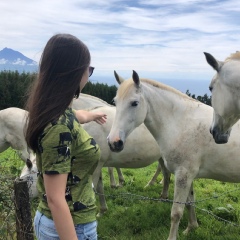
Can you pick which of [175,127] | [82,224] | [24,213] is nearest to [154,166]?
[175,127]

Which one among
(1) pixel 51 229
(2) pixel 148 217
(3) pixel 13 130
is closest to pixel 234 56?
(1) pixel 51 229

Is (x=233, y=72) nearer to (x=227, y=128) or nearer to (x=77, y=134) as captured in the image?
(x=227, y=128)

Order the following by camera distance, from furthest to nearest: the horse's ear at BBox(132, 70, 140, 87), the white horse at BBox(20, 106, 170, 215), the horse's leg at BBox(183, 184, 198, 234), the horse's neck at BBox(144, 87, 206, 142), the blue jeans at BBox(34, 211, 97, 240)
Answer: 1. the white horse at BBox(20, 106, 170, 215)
2. the horse's leg at BBox(183, 184, 198, 234)
3. the horse's neck at BBox(144, 87, 206, 142)
4. the horse's ear at BBox(132, 70, 140, 87)
5. the blue jeans at BBox(34, 211, 97, 240)

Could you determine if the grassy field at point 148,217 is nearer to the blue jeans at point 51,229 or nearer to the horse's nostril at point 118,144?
the horse's nostril at point 118,144

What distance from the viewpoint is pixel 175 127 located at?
169 inches

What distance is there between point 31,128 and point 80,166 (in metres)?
0.35

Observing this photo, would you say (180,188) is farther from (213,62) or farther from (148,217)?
(213,62)

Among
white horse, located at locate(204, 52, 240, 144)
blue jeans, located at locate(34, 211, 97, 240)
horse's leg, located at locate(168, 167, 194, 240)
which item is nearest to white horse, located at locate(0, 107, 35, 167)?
horse's leg, located at locate(168, 167, 194, 240)

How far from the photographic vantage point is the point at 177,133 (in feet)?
14.0

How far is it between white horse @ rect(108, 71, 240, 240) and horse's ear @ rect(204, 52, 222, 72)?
98 centimetres

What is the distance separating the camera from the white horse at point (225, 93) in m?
3.33

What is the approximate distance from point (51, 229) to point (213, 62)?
7.74ft

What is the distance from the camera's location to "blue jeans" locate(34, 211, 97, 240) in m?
1.85

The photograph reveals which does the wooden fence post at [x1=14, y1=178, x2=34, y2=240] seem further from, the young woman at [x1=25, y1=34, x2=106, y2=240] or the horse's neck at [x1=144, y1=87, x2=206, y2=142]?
the horse's neck at [x1=144, y1=87, x2=206, y2=142]
